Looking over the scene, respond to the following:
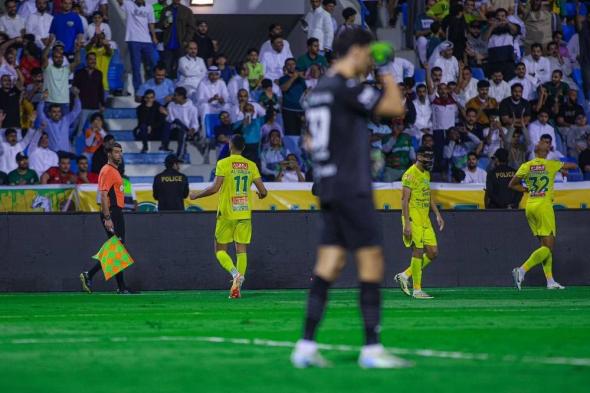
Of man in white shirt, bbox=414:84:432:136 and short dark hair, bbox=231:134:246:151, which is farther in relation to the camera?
man in white shirt, bbox=414:84:432:136

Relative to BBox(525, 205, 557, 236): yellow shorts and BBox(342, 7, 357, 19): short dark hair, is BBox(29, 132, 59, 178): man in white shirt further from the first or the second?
BBox(525, 205, 557, 236): yellow shorts

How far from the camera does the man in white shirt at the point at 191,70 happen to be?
2625 centimetres

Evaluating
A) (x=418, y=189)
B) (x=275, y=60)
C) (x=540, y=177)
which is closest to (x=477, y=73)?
(x=275, y=60)

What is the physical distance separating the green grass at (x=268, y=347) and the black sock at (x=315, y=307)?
0.31m

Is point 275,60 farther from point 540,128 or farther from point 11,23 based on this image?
point 540,128

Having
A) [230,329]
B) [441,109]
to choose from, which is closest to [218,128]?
[441,109]

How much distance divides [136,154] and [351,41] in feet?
56.2

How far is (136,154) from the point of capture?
2517 centimetres

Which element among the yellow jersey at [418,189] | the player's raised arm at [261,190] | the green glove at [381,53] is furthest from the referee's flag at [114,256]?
the green glove at [381,53]

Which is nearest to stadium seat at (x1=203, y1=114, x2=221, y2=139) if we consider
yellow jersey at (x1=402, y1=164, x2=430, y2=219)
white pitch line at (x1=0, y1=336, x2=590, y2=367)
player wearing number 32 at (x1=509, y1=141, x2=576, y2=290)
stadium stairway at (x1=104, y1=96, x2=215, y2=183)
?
stadium stairway at (x1=104, y1=96, x2=215, y2=183)

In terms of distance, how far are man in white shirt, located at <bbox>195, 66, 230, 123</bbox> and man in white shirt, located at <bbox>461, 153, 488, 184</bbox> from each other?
5238 millimetres

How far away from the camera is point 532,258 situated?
19969 mm

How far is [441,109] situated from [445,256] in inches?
206

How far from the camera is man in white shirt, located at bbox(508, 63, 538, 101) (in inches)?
1094
